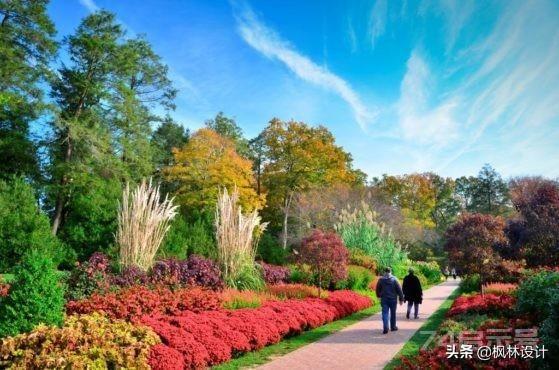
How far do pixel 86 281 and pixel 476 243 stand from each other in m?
10.1

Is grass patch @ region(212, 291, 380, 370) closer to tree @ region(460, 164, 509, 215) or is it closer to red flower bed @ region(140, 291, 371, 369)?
red flower bed @ region(140, 291, 371, 369)

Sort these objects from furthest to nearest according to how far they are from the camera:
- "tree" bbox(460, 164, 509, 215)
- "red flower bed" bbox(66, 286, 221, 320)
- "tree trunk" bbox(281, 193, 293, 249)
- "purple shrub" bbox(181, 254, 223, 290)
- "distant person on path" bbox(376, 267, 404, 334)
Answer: "tree" bbox(460, 164, 509, 215)
"tree trunk" bbox(281, 193, 293, 249)
"purple shrub" bbox(181, 254, 223, 290)
"distant person on path" bbox(376, 267, 404, 334)
"red flower bed" bbox(66, 286, 221, 320)

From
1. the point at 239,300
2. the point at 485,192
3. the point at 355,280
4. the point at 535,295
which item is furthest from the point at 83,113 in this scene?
the point at 485,192

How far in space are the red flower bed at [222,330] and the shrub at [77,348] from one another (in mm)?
335

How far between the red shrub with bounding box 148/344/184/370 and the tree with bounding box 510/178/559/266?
38.3 ft

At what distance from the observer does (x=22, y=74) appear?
2278 centimetres

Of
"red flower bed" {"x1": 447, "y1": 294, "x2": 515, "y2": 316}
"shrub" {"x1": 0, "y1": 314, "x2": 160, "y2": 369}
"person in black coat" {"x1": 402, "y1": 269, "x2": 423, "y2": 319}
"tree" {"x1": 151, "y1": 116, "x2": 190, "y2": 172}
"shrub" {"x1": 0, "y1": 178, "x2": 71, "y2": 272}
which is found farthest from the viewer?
"tree" {"x1": 151, "y1": 116, "x2": 190, "y2": 172}

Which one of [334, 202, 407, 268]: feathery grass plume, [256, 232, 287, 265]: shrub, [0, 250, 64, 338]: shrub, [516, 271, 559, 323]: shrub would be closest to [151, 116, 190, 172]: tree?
[256, 232, 287, 265]: shrub

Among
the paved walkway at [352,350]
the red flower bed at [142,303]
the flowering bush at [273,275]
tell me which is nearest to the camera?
the paved walkway at [352,350]

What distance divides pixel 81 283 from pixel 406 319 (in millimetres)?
8586

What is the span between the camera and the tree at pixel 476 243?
12953mm

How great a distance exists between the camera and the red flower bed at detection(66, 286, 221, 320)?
321 inches

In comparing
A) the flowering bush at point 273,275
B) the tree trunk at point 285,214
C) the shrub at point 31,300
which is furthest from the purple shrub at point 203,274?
the tree trunk at point 285,214

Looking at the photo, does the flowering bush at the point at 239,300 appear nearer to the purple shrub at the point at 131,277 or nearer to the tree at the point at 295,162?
the purple shrub at the point at 131,277
